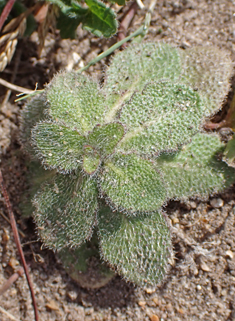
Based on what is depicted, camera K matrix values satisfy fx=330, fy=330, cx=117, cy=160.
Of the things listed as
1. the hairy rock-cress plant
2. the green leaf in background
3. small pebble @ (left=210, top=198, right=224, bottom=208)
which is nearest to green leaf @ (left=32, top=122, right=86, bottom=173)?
the hairy rock-cress plant

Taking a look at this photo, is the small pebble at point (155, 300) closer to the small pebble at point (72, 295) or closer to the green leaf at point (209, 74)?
the small pebble at point (72, 295)

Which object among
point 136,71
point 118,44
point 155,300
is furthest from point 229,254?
point 118,44

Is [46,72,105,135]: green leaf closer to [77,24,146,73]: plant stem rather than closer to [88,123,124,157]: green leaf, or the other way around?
[88,123,124,157]: green leaf

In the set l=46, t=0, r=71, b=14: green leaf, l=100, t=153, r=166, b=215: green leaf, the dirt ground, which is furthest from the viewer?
the dirt ground

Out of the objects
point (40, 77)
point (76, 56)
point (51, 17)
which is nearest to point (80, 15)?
point (51, 17)

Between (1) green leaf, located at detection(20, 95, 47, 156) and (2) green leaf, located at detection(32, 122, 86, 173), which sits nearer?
(2) green leaf, located at detection(32, 122, 86, 173)

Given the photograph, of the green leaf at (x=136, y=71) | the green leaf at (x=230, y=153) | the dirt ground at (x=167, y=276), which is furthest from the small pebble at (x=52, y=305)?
the green leaf at (x=230, y=153)

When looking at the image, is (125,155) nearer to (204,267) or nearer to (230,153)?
(230,153)

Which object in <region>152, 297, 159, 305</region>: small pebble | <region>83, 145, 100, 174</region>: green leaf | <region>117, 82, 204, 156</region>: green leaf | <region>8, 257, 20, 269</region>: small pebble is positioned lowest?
<region>8, 257, 20, 269</region>: small pebble
